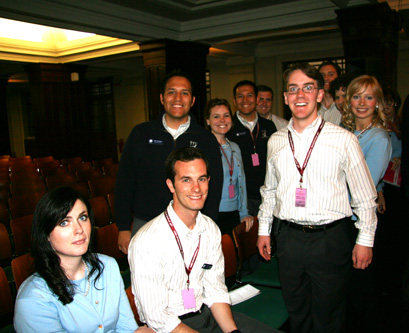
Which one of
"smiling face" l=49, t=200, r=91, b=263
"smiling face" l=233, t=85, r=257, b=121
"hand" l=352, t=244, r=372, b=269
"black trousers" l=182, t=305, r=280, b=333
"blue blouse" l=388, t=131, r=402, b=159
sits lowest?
"black trousers" l=182, t=305, r=280, b=333

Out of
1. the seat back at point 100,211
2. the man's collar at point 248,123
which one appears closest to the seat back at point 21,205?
the seat back at point 100,211

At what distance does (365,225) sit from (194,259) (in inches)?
35.5

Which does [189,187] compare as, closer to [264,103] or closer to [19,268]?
[19,268]

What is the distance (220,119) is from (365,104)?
1124 millimetres

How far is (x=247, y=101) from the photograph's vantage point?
10.6 ft

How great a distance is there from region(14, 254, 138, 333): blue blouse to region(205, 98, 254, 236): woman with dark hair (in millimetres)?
1444

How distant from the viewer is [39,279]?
4.32 feet

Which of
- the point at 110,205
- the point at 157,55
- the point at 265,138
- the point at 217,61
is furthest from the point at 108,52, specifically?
the point at 265,138

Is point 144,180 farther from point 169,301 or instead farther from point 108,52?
point 108,52

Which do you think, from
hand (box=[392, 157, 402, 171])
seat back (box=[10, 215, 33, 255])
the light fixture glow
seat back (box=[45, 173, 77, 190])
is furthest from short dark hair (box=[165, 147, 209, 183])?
the light fixture glow

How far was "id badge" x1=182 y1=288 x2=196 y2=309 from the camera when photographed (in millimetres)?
1602

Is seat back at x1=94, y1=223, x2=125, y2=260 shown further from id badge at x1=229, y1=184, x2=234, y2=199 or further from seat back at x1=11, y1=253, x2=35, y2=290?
id badge at x1=229, y1=184, x2=234, y2=199

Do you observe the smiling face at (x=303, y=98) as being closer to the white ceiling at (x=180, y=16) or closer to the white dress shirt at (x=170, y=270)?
the white dress shirt at (x=170, y=270)

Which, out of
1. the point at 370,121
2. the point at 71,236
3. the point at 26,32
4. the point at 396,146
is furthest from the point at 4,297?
the point at 26,32
